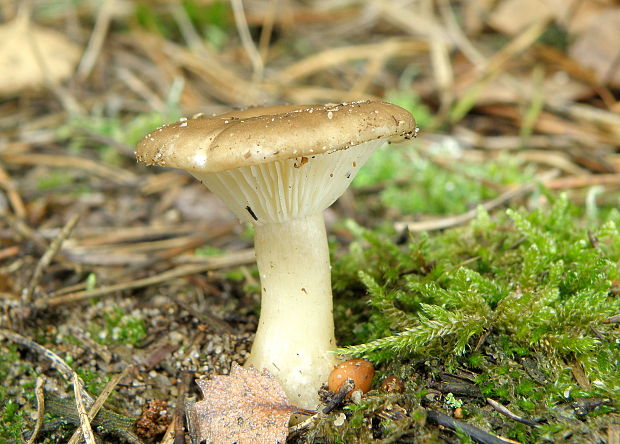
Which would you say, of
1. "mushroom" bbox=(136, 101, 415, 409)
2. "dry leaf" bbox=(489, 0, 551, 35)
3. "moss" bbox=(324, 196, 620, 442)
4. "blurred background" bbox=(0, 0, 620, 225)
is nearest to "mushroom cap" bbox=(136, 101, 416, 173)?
"mushroom" bbox=(136, 101, 415, 409)

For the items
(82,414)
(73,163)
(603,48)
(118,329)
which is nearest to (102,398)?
(82,414)

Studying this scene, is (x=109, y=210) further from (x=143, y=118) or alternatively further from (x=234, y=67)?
(x=234, y=67)

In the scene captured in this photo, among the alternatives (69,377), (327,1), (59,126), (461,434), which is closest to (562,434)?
(461,434)

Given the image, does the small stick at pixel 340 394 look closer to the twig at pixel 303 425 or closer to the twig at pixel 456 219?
the twig at pixel 303 425

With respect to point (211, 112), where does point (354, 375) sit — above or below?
below

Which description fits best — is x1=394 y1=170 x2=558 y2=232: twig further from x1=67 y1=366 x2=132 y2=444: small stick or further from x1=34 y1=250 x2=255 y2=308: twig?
x1=67 y1=366 x2=132 y2=444: small stick

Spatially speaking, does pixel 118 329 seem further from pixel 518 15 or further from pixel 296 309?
pixel 518 15

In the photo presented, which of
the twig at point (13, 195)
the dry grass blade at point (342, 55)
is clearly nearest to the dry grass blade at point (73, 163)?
the twig at point (13, 195)
